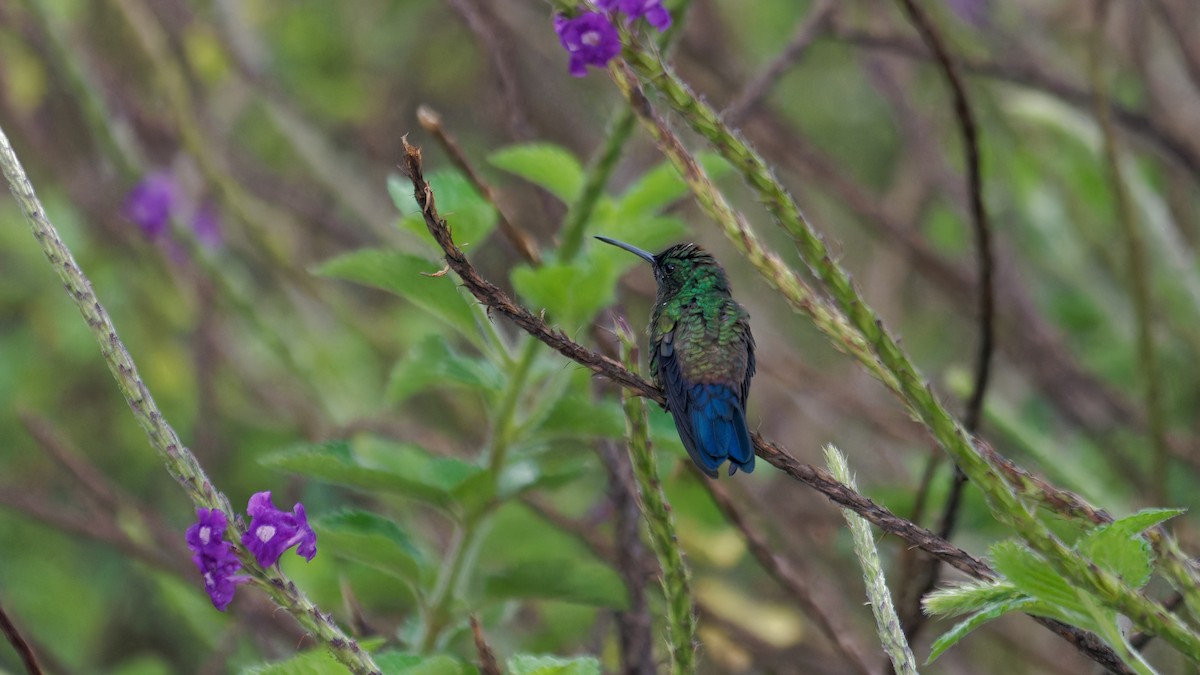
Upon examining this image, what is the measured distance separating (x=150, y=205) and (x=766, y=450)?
6.87ft

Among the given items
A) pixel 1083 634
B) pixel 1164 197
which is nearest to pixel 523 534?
pixel 1083 634

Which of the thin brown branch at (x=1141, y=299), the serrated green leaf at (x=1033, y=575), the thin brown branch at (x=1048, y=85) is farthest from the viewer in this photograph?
the thin brown branch at (x=1048, y=85)

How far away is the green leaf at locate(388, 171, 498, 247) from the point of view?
143 centimetres

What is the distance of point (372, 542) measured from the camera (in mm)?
1425

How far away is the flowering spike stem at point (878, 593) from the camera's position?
102 cm

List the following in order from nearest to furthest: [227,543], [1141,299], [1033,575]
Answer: [1033,575], [227,543], [1141,299]

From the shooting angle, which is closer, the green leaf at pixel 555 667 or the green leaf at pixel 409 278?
the green leaf at pixel 555 667

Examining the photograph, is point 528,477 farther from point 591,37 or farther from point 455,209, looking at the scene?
point 591,37

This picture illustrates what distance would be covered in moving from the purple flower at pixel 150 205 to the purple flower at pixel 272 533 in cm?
191

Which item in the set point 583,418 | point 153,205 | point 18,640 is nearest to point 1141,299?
point 583,418

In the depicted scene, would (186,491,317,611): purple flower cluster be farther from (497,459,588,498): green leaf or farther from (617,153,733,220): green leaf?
(617,153,733,220): green leaf

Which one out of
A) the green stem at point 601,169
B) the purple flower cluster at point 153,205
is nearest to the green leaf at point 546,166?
the green stem at point 601,169

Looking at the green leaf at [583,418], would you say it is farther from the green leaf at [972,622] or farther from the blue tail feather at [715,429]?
the green leaf at [972,622]

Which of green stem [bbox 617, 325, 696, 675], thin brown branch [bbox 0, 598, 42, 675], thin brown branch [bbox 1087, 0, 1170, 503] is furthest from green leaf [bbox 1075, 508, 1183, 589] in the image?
thin brown branch [bbox 1087, 0, 1170, 503]
